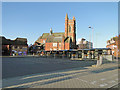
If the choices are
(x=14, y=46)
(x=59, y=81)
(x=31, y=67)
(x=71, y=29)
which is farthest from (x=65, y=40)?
(x=59, y=81)

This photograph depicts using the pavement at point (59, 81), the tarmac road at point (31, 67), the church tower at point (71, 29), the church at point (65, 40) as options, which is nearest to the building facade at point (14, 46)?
the church at point (65, 40)

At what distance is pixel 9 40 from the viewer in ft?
237

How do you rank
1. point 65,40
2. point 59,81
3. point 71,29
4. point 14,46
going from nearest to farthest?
point 59,81, point 14,46, point 65,40, point 71,29

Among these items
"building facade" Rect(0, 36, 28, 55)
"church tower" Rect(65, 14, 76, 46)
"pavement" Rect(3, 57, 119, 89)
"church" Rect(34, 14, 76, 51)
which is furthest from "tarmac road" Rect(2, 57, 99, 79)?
"church tower" Rect(65, 14, 76, 46)

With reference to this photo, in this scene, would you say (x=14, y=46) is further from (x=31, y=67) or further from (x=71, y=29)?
(x=31, y=67)

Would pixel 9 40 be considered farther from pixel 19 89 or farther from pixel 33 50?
pixel 19 89

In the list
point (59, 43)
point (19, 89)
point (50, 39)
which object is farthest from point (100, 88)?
point (50, 39)

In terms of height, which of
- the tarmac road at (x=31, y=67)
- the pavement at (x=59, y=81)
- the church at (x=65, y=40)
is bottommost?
the tarmac road at (x=31, y=67)

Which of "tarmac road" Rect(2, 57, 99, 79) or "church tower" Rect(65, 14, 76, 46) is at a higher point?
"church tower" Rect(65, 14, 76, 46)

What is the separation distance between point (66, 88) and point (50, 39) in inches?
2837

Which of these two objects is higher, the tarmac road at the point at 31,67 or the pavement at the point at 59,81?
the pavement at the point at 59,81

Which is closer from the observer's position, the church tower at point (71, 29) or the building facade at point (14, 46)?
the building facade at point (14, 46)

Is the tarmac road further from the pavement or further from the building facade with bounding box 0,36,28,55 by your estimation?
the building facade with bounding box 0,36,28,55

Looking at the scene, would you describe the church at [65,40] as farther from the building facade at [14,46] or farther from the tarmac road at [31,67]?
the tarmac road at [31,67]
